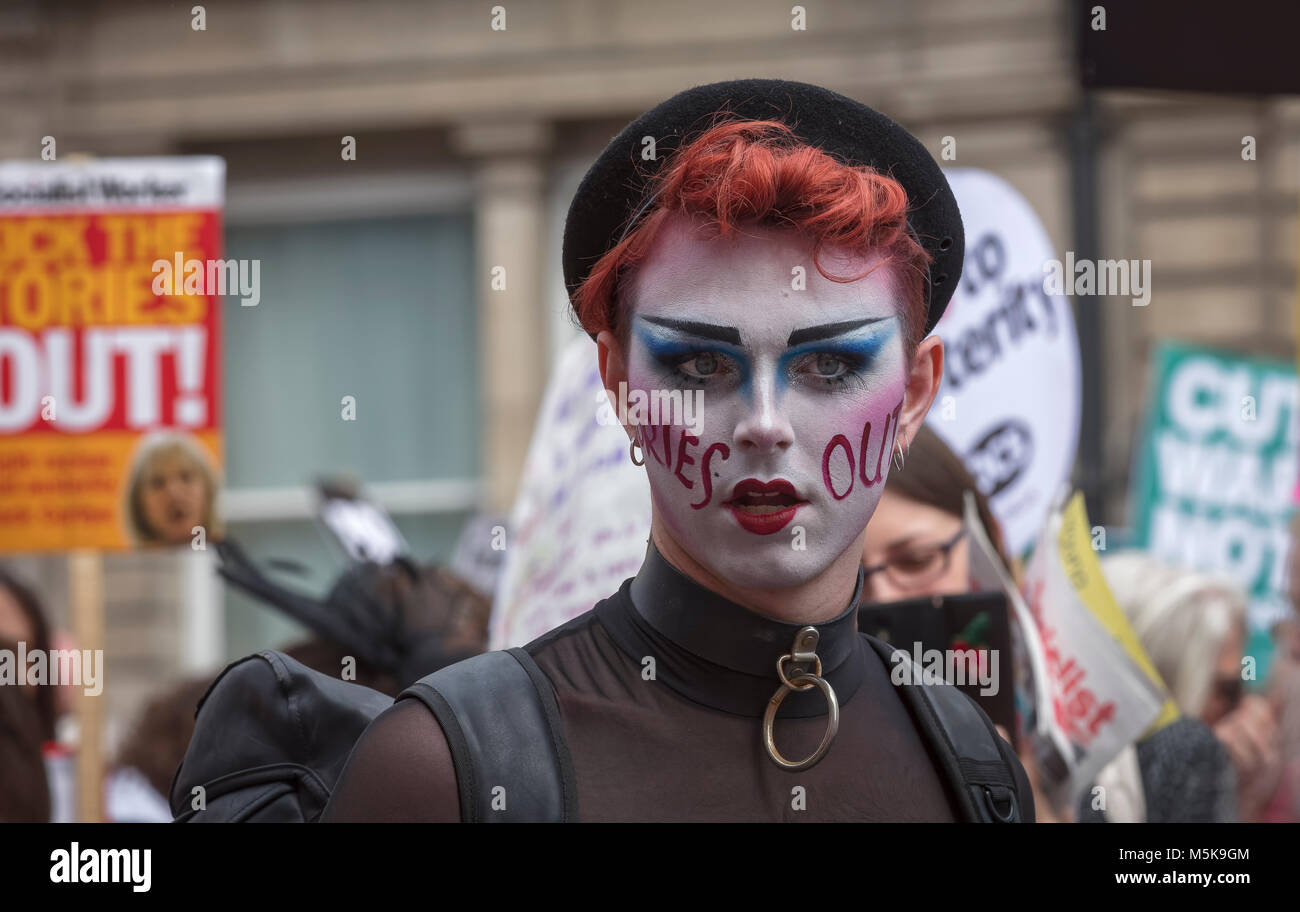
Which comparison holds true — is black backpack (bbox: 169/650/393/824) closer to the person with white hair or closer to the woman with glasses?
the woman with glasses

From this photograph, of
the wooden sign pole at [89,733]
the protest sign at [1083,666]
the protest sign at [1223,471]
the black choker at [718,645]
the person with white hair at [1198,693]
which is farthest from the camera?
the protest sign at [1223,471]

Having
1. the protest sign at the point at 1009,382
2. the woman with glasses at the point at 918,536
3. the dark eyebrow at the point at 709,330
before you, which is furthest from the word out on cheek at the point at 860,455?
the protest sign at the point at 1009,382

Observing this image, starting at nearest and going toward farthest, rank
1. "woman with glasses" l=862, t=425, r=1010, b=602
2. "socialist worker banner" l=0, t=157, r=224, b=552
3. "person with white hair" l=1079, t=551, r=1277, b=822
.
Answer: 1. "woman with glasses" l=862, t=425, r=1010, b=602
2. "person with white hair" l=1079, t=551, r=1277, b=822
3. "socialist worker banner" l=0, t=157, r=224, b=552

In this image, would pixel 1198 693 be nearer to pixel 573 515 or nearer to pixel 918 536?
pixel 918 536

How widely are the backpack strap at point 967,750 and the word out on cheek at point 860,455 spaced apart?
0.90 feet

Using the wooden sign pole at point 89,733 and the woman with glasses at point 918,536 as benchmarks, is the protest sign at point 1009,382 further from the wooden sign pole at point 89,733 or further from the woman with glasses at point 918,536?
the wooden sign pole at point 89,733

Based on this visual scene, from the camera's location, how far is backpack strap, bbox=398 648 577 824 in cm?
141

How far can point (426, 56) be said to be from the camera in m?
7.00

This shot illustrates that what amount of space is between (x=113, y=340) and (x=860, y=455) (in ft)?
10.3

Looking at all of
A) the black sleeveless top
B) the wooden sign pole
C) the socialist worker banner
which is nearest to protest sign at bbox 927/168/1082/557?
the black sleeveless top

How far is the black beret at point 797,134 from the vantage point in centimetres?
156

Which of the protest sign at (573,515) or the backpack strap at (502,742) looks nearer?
the backpack strap at (502,742)
